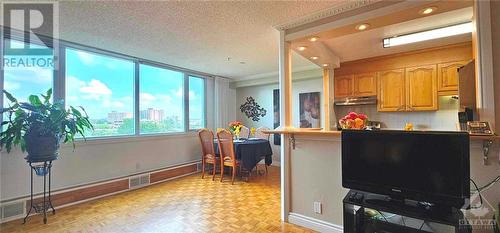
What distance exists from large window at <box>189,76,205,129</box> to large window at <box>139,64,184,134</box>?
284 mm

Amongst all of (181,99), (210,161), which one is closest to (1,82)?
(181,99)

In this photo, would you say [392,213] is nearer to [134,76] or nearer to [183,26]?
[183,26]

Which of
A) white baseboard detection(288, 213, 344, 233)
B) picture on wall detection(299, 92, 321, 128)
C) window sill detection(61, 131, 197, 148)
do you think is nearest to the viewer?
white baseboard detection(288, 213, 344, 233)

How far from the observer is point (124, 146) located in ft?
13.3

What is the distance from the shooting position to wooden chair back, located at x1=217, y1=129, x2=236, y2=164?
4.36 metres

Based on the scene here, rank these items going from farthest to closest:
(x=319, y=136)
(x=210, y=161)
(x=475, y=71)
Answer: (x=210, y=161) → (x=319, y=136) → (x=475, y=71)

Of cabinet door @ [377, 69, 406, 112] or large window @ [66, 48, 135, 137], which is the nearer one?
large window @ [66, 48, 135, 137]

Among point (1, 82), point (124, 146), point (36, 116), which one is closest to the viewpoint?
point (36, 116)

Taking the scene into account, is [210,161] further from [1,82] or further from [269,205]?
[1,82]

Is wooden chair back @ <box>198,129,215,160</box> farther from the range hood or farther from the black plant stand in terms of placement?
the range hood

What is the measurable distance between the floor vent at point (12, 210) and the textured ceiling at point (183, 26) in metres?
2.27

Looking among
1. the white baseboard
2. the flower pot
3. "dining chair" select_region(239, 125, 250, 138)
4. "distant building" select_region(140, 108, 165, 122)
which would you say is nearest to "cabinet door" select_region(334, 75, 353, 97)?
"dining chair" select_region(239, 125, 250, 138)

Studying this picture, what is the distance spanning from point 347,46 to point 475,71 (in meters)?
1.99

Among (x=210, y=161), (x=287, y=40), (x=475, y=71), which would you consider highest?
(x=287, y=40)
